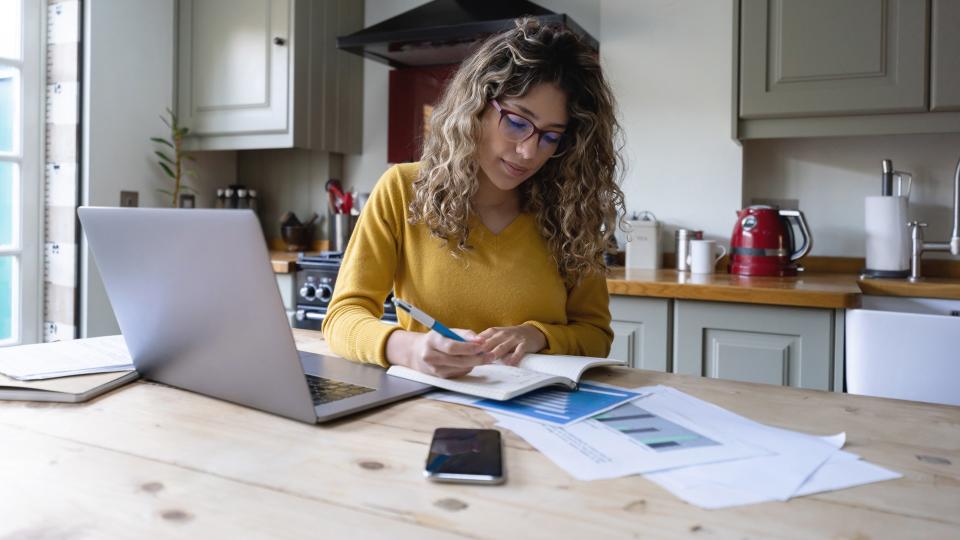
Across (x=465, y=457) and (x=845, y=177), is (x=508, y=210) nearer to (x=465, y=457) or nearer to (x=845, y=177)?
(x=465, y=457)

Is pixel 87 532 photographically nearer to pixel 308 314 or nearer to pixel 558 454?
pixel 558 454

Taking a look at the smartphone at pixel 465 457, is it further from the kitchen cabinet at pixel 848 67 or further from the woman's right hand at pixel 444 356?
the kitchen cabinet at pixel 848 67

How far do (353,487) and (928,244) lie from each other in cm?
229

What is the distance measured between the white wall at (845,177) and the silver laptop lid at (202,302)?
7.18ft

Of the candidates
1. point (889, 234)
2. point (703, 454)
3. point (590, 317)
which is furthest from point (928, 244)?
point (703, 454)

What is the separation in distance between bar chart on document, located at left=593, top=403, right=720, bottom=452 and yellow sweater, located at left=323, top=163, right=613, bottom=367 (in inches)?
18.3

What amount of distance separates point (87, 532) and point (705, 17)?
99.6 inches

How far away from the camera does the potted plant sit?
2.99 meters

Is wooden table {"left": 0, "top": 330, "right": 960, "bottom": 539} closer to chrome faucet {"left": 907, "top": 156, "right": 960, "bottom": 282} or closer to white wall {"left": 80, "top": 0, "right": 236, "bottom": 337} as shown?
chrome faucet {"left": 907, "top": 156, "right": 960, "bottom": 282}

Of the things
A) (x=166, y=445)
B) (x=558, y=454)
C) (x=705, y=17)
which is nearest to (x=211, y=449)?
(x=166, y=445)

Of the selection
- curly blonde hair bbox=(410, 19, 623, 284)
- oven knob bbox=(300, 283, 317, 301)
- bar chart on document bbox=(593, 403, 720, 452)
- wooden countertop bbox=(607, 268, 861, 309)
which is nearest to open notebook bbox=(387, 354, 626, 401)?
bar chart on document bbox=(593, 403, 720, 452)

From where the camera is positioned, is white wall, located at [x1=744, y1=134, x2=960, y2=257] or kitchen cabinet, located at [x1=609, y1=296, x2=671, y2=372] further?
white wall, located at [x1=744, y1=134, x2=960, y2=257]

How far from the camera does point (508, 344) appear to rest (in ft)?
3.74

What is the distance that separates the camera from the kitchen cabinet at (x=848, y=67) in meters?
2.09
